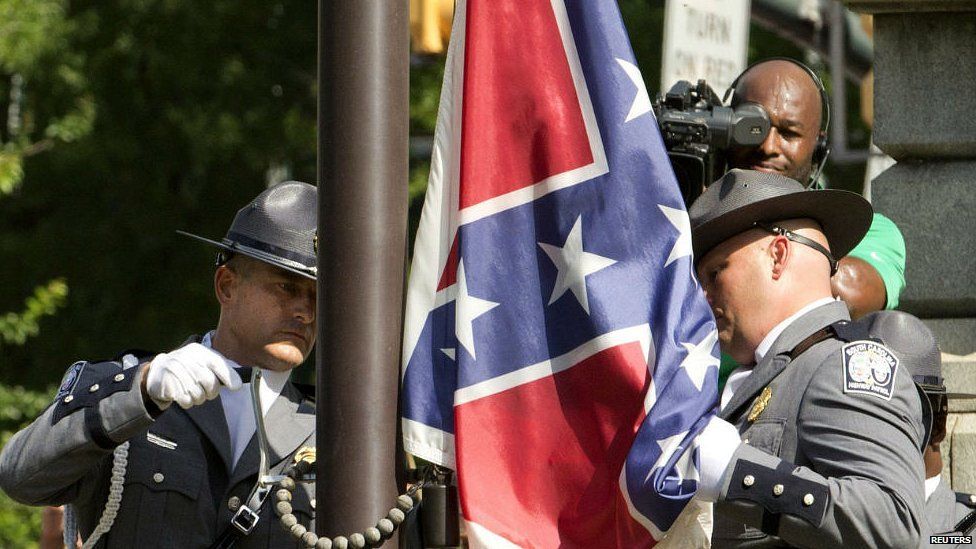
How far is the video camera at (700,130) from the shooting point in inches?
184

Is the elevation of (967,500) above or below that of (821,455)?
below

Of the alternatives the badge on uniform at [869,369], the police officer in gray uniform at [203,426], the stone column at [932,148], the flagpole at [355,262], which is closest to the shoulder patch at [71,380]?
the police officer in gray uniform at [203,426]

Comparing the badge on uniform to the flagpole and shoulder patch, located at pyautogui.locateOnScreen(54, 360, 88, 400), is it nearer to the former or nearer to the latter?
the flagpole

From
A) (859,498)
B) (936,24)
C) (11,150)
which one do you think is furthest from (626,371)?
(11,150)

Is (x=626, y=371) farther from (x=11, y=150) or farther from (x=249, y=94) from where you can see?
(x=249, y=94)

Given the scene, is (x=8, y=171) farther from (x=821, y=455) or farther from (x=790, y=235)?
(x=821, y=455)

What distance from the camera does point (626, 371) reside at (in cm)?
327

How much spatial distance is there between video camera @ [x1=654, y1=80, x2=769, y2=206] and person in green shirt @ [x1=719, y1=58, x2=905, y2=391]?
10 centimetres

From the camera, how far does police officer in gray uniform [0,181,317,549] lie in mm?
3912

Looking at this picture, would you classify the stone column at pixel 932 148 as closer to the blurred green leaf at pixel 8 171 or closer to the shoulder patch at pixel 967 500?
the shoulder patch at pixel 967 500

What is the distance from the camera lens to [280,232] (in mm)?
4328

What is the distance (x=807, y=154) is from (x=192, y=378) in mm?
2282

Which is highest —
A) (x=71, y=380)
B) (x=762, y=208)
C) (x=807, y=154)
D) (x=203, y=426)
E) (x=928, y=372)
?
(x=807, y=154)

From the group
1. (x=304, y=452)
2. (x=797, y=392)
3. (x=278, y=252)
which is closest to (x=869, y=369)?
(x=797, y=392)
